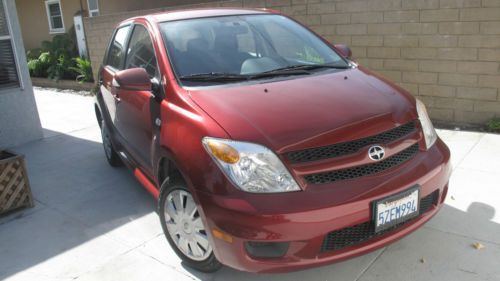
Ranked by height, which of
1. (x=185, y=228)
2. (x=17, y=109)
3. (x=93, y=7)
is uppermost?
(x=93, y=7)

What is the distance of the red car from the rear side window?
0.78 metres

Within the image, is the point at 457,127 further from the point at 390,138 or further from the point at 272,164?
the point at 272,164

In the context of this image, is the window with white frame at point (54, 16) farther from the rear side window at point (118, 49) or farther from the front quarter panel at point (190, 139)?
the front quarter panel at point (190, 139)

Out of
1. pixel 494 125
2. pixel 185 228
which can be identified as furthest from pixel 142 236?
pixel 494 125

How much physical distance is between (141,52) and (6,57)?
3.46 meters

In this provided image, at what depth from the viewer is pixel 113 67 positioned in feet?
14.8

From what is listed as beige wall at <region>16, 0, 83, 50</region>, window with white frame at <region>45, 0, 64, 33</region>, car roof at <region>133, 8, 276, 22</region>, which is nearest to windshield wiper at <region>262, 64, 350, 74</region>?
car roof at <region>133, 8, 276, 22</region>

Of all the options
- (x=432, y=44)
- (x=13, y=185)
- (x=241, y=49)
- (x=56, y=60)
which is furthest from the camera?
(x=56, y=60)

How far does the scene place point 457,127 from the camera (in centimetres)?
562

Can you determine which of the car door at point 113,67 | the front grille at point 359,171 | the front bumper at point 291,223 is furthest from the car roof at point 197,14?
the front grille at point 359,171

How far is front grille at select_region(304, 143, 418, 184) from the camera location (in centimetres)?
233

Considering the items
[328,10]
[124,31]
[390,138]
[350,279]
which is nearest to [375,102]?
[390,138]

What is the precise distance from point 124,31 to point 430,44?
3.71 m

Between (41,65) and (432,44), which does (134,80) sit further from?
(41,65)
